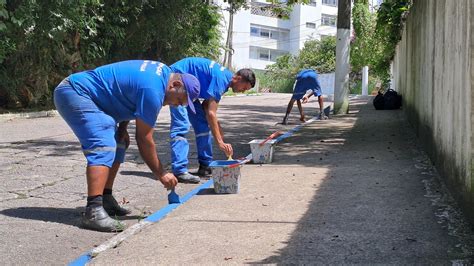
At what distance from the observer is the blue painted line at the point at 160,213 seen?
4.27m

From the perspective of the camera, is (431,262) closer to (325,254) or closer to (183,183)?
(325,254)

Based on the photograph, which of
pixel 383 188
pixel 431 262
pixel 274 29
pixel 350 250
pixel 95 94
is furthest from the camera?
pixel 274 29

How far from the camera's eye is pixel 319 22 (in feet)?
215

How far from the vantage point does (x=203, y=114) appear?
7500 mm

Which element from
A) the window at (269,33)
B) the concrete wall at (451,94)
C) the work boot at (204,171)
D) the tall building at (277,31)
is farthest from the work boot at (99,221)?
the window at (269,33)

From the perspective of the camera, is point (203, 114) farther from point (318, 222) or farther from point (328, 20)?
point (328, 20)

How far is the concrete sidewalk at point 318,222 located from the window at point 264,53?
55.5 metres

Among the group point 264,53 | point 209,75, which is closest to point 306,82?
point 209,75

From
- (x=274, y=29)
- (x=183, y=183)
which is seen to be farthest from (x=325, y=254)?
(x=274, y=29)

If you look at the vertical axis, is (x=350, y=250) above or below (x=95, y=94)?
below

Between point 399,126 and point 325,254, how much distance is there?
31.1 feet

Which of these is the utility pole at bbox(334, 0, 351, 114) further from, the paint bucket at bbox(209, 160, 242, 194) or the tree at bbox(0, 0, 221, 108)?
the paint bucket at bbox(209, 160, 242, 194)

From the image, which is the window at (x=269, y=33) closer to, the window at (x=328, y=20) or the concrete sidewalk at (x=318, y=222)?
the window at (x=328, y=20)

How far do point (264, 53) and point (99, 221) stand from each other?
60.9m
